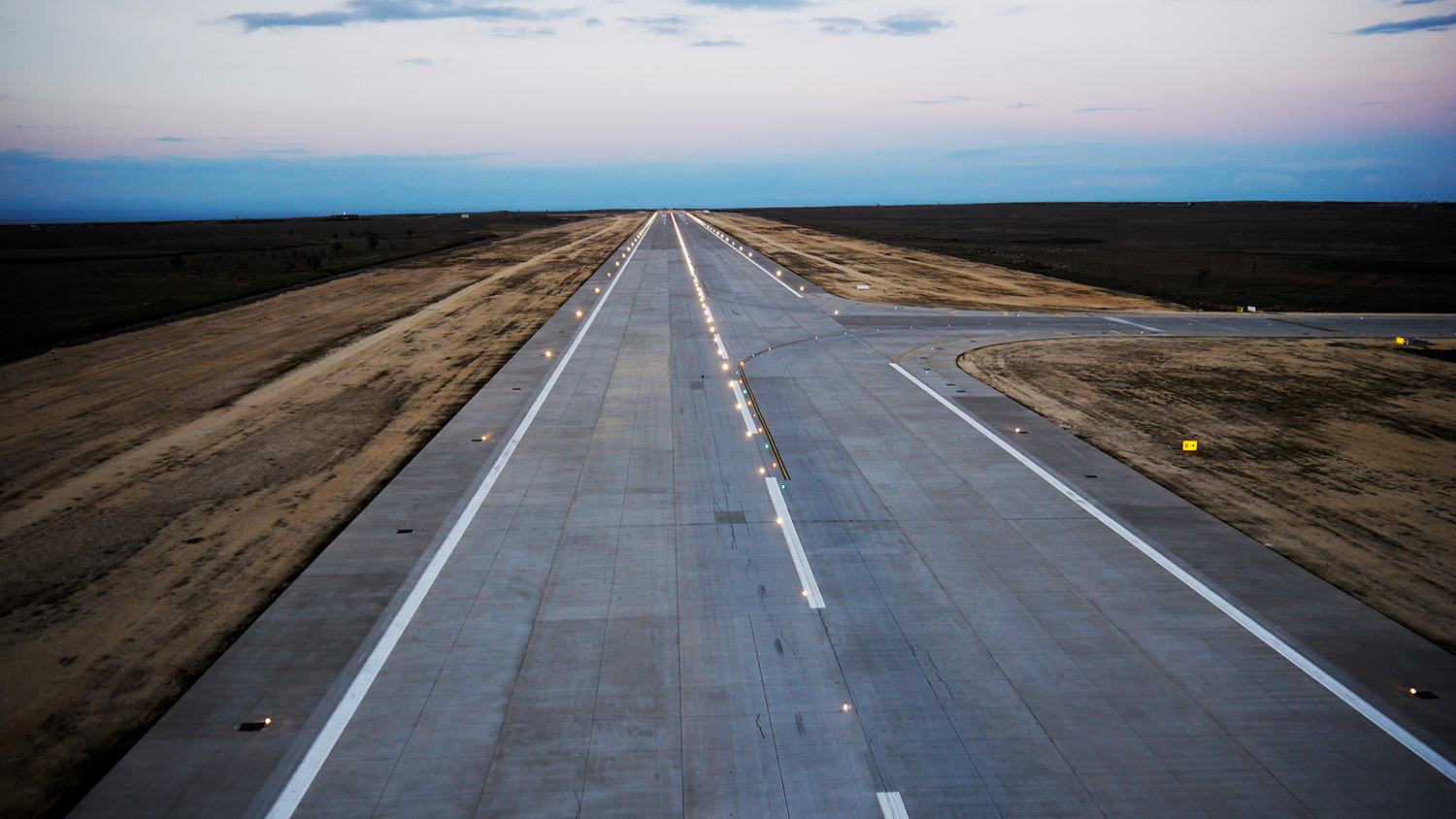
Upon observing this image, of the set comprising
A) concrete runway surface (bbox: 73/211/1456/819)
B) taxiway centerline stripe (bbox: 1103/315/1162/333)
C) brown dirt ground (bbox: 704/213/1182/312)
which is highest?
brown dirt ground (bbox: 704/213/1182/312)

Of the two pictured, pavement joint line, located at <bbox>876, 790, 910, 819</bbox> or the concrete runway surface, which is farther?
the concrete runway surface

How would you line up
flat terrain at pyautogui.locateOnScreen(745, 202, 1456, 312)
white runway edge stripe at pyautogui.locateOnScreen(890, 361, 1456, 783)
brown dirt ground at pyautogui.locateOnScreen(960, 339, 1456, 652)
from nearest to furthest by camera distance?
white runway edge stripe at pyautogui.locateOnScreen(890, 361, 1456, 783)
brown dirt ground at pyautogui.locateOnScreen(960, 339, 1456, 652)
flat terrain at pyautogui.locateOnScreen(745, 202, 1456, 312)

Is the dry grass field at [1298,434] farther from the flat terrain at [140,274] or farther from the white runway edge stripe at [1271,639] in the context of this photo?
the flat terrain at [140,274]

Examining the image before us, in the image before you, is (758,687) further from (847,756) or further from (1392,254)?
(1392,254)

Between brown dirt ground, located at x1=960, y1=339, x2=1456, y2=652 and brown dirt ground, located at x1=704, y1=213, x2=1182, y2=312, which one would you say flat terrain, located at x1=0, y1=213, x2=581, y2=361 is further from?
brown dirt ground, located at x1=960, y1=339, x2=1456, y2=652

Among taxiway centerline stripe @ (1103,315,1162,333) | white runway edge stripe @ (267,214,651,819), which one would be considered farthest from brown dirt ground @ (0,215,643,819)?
taxiway centerline stripe @ (1103,315,1162,333)

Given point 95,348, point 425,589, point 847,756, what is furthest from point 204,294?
point 847,756
